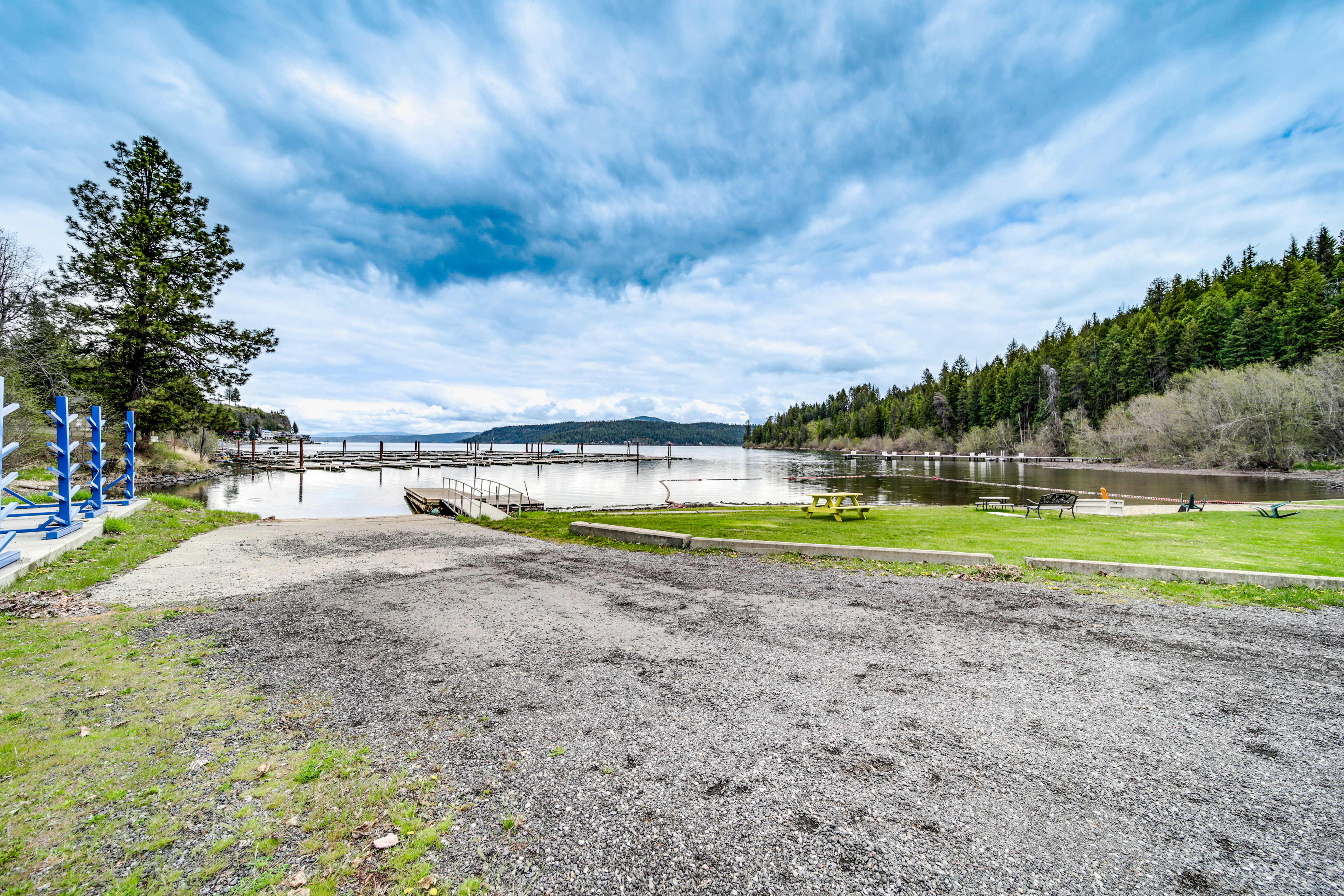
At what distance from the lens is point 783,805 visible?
298 centimetres

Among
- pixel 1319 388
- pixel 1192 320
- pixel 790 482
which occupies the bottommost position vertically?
pixel 790 482

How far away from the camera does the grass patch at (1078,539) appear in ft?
25.4

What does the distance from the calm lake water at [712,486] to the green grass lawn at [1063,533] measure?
35.4 ft

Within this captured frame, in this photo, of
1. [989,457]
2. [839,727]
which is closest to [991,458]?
[989,457]

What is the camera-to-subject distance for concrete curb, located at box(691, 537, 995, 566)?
930 cm

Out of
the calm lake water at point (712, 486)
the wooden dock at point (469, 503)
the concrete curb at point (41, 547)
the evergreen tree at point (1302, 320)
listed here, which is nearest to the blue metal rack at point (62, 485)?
the concrete curb at point (41, 547)

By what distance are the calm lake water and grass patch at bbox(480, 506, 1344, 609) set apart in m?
11.4

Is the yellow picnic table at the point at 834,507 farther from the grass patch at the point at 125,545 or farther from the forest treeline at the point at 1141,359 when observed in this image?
the forest treeline at the point at 1141,359

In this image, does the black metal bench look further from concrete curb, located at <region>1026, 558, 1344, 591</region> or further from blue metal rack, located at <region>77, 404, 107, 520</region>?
blue metal rack, located at <region>77, 404, 107, 520</region>

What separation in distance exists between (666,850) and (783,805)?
773 millimetres

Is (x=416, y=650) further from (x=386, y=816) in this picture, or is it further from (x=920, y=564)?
(x=920, y=564)

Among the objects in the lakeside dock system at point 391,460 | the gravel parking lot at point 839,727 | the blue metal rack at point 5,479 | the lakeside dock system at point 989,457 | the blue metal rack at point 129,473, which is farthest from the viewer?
the lakeside dock system at point 989,457

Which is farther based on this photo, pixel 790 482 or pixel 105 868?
pixel 790 482

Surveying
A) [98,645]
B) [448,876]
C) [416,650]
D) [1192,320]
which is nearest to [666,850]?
[448,876]
